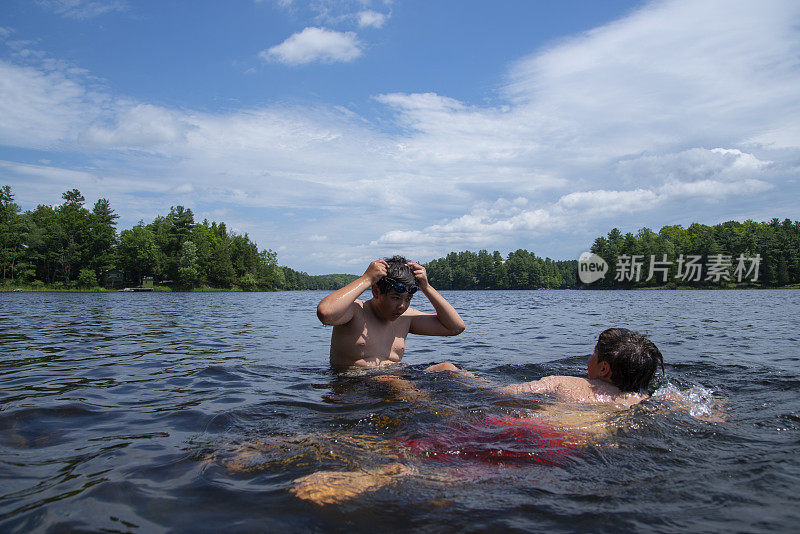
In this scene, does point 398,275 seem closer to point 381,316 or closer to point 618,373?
point 381,316

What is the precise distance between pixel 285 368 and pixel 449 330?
9.13ft

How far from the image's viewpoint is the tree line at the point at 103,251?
236 ft

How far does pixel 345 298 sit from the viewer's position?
4832 mm

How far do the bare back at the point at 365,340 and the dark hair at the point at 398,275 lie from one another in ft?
1.55

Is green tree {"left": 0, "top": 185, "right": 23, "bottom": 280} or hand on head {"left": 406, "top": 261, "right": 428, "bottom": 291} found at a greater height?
green tree {"left": 0, "top": 185, "right": 23, "bottom": 280}

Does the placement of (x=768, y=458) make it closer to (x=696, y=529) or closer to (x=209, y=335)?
(x=696, y=529)

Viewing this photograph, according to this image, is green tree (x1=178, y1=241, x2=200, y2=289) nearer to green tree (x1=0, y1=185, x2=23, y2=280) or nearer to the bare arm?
green tree (x1=0, y1=185, x2=23, y2=280)

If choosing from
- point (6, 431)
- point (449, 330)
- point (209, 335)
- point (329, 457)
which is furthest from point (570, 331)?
point (6, 431)

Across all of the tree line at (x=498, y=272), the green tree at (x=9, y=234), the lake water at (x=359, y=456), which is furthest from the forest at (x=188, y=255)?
the lake water at (x=359, y=456)

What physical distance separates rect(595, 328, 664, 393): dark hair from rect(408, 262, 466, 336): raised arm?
173 centimetres

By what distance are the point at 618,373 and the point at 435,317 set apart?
7.65ft

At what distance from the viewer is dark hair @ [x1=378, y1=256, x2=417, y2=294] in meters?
5.11

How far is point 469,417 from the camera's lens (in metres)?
3.92

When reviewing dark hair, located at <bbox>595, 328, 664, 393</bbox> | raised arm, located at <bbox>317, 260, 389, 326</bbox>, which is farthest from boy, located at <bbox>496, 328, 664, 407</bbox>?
raised arm, located at <bbox>317, 260, 389, 326</bbox>
